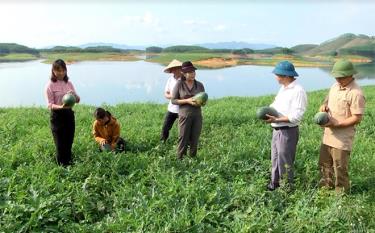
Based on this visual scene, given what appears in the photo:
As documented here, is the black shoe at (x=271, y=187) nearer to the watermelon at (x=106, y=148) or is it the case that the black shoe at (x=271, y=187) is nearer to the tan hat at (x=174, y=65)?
the tan hat at (x=174, y=65)

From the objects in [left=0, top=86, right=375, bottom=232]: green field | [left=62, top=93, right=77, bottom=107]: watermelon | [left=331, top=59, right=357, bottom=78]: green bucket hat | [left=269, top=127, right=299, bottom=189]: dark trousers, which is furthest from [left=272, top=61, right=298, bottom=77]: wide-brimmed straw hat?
[left=62, top=93, right=77, bottom=107]: watermelon

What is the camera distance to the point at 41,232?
4.23m

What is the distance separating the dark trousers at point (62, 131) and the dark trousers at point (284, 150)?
3.06m

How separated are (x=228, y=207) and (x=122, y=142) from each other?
284cm

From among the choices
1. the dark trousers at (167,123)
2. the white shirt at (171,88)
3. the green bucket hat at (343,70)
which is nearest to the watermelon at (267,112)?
the green bucket hat at (343,70)

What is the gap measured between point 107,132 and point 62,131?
1.00m

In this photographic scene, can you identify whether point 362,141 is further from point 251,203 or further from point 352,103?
point 251,203

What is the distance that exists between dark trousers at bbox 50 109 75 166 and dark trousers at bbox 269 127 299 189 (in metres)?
3.06

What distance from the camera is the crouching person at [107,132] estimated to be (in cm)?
679

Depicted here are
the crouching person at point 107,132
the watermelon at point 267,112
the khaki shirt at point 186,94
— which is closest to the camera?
the watermelon at point 267,112

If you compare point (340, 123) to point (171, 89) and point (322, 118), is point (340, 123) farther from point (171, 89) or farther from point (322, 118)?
point (171, 89)

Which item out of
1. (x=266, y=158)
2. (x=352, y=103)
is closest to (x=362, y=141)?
(x=266, y=158)

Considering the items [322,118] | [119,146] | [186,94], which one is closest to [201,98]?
[186,94]

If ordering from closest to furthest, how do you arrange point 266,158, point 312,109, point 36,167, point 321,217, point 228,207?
1. point 321,217
2. point 228,207
3. point 36,167
4. point 266,158
5. point 312,109
